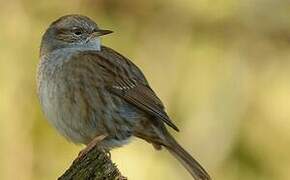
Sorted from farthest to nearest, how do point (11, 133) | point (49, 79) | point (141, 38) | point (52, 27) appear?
1. point (141, 38)
2. point (11, 133)
3. point (52, 27)
4. point (49, 79)

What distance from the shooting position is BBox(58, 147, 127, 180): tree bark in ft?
21.5

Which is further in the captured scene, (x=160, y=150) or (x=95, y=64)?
(x=160, y=150)

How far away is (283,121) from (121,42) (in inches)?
56.7

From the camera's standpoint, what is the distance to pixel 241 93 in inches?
410

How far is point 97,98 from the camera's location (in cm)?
872

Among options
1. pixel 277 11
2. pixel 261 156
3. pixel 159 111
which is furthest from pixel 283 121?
pixel 159 111

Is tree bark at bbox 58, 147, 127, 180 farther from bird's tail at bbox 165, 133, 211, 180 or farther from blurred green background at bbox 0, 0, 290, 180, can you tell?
blurred green background at bbox 0, 0, 290, 180

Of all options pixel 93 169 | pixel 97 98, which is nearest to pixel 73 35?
pixel 97 98

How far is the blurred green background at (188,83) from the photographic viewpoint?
10.0 m

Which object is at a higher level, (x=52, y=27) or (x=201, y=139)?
(x=52, y=27)

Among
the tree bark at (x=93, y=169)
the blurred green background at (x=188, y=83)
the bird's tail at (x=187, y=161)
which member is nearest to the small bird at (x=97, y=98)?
the bird's tail at (x=187, y=161)

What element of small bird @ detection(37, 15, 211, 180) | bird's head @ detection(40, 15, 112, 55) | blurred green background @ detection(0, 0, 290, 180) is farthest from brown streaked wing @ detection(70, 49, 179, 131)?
blurred green background @ detection(0, 0, 290, 180)

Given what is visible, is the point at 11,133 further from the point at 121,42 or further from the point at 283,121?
the point at 283,121

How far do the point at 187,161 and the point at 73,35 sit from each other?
120 centimetres
